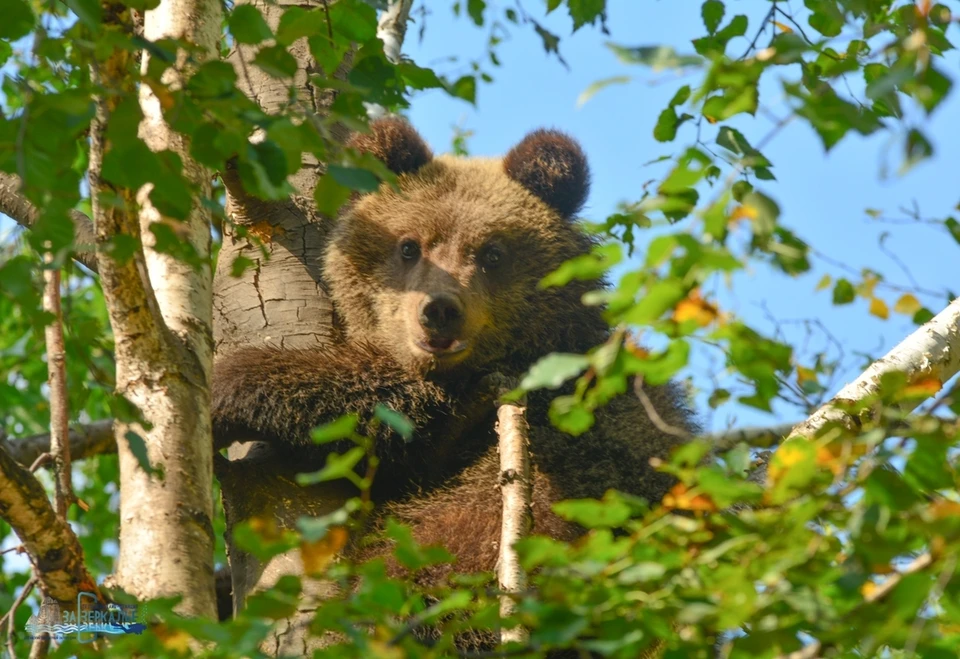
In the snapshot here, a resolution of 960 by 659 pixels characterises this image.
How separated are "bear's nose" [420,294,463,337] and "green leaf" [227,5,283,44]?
2877mm

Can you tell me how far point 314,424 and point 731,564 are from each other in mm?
3491

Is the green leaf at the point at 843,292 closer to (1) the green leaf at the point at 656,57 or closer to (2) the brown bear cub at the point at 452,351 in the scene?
(1) the green leaf at the point at 656,57

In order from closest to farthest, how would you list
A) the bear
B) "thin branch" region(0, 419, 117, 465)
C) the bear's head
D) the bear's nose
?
the bear
the bear's nose
the bear's head
"thin branch" region(0, 419, 117, 465)

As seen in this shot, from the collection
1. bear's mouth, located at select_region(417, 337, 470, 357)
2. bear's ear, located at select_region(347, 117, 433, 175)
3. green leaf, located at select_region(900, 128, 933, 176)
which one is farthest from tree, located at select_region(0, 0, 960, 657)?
bear's ear, located at select_region(347, 117, 433, 175)

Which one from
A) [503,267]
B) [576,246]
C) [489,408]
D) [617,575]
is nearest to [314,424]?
[489,408]

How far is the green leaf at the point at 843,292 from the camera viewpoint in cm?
359

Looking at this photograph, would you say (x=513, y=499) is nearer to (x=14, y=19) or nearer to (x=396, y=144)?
(x=14, y=19)

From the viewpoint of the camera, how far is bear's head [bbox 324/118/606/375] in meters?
6.35

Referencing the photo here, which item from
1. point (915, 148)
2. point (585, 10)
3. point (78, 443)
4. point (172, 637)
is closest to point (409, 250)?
point (585, 10)

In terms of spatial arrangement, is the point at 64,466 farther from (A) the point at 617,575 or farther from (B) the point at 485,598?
(A) the point at 617,575

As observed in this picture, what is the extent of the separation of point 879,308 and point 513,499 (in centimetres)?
198

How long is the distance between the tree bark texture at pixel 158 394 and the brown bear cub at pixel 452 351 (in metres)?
1.63

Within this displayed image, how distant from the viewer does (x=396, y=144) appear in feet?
22.7

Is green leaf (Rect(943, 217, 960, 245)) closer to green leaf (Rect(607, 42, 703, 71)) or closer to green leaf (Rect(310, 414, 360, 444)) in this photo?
green leaf (Rect(607, 42, 703, 71))
